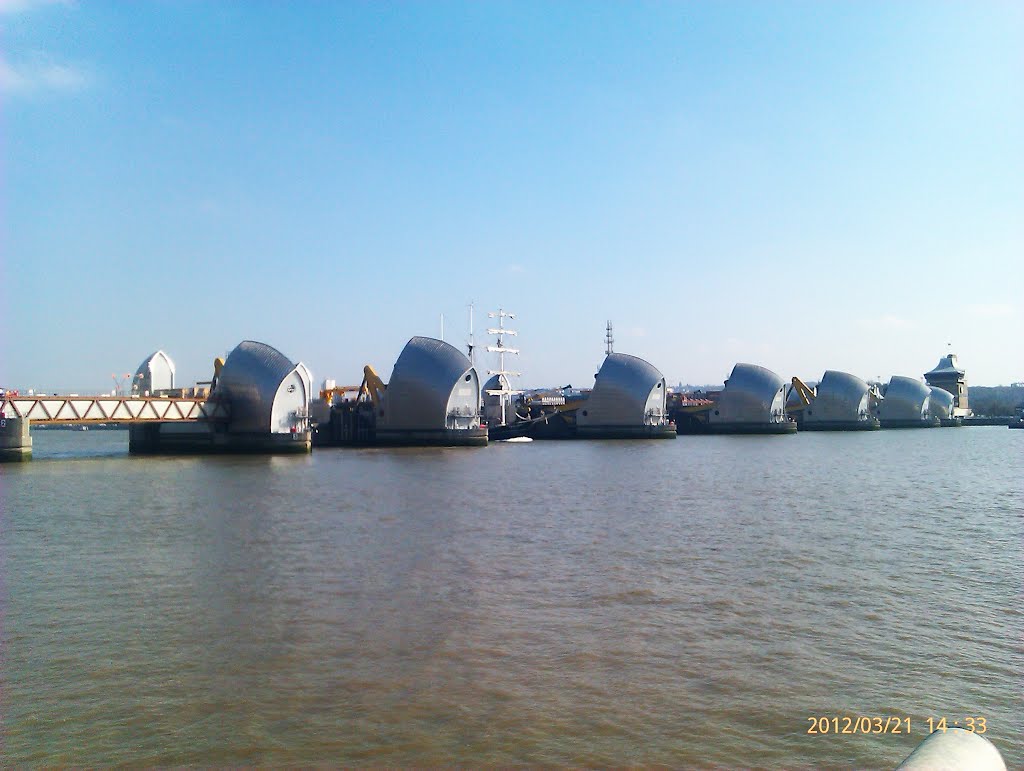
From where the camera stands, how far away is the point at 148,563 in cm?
1631

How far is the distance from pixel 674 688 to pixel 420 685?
2.65 m

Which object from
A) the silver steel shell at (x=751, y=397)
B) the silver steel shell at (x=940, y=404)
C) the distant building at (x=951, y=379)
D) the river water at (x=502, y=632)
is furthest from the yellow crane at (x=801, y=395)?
the river water at (x=502, y=632)

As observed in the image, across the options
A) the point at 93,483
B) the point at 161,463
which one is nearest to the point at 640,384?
the point at 161,463

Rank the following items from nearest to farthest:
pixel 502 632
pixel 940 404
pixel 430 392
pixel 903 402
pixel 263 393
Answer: pixel 502 632, pixel 263 393, pixel 430 392, pixel 903 402, pixel 940 404

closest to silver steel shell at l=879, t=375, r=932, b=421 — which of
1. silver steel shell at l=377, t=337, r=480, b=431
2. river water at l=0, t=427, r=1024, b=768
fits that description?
silver steel shell at l=377, t=337, r=480, b=431

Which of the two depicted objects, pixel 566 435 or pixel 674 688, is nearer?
pixel 674 688

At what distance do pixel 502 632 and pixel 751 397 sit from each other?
75203 mm

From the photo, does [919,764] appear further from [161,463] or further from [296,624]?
[161,463]

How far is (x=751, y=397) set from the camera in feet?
273

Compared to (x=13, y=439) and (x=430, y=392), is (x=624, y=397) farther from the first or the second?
(x=13, y=439)

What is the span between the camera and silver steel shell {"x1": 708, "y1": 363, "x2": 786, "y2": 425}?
83312 millimetres

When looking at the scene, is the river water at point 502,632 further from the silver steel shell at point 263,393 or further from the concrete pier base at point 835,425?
the concrete pier base at point 835,425

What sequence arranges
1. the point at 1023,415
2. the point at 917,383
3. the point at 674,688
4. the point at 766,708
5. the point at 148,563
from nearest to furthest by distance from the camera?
the point at 766,708, the point at 674,688, the point at 148,563, the point at 917,383, the point at 1023,415

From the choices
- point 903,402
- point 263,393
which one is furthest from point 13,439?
point 903,402
